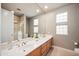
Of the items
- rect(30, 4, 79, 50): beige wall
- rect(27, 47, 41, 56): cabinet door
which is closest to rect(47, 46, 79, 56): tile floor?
rect(30, 4, 79, 50): beige wall

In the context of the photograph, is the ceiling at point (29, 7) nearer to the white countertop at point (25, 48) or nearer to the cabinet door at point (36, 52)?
the white countertop at point (25, 48)

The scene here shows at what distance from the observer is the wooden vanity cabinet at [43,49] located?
65.3 inches

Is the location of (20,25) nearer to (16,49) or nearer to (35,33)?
(35,33)

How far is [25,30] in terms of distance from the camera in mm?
1808

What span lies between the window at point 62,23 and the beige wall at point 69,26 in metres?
0.06

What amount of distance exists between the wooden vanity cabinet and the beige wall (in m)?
0.13

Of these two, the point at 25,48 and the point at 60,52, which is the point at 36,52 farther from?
the point at 60,52

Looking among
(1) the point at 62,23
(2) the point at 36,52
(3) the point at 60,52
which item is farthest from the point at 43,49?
Answer: (1) the point at 62,23

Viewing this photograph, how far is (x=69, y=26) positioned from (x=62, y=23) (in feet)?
0.44

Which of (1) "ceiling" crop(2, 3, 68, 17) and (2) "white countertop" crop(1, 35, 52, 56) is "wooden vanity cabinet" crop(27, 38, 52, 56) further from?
(1) "ceiling" crop(2, 3, 68, 17)

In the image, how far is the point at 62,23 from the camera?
1744 mm

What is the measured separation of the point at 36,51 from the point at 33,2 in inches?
34.7

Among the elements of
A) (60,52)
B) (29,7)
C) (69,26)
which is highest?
(29,7)

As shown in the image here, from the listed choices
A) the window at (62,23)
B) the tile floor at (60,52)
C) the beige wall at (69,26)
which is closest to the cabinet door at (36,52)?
the tile floor at (60,52)
